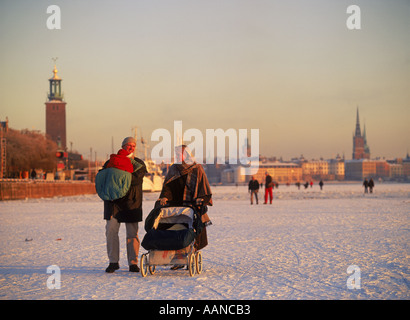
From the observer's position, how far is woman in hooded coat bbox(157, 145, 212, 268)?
717 centimetres

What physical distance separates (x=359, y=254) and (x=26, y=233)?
7.39m

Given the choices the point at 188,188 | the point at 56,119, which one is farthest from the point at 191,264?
the point at 56,119

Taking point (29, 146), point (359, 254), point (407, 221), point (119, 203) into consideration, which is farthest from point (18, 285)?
point (29, 146)

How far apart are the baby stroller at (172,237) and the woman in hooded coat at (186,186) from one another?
0.42 ft

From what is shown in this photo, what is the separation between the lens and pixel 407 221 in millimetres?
15148

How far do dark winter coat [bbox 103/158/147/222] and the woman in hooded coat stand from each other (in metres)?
0.31

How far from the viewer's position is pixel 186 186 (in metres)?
7.28

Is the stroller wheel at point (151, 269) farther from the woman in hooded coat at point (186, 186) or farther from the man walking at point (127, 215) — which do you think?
the woman in hooded coat at point (186, 186)

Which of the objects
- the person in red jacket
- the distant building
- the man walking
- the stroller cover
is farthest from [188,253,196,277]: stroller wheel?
the distant building

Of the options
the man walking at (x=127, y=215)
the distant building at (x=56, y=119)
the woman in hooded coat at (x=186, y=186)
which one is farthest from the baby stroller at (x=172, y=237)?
the distant building at (x=56, y=119)

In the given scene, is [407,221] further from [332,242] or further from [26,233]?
[26,233]

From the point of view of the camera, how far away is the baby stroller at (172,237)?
22.4 feet

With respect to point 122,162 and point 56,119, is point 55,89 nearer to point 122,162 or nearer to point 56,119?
point 56,119

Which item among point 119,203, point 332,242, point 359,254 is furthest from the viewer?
point 332,242
